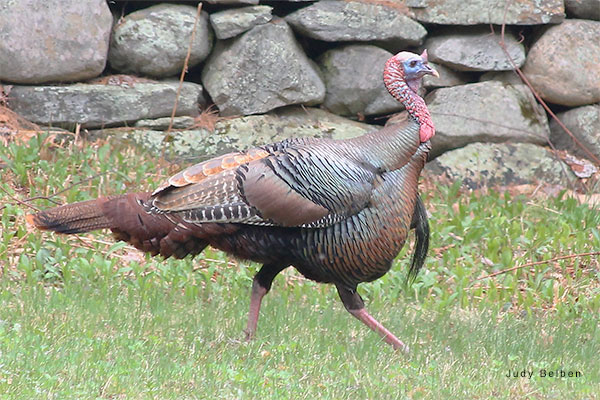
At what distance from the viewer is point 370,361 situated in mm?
4863

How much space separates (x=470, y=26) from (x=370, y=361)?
4816mm

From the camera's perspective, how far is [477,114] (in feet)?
28.6

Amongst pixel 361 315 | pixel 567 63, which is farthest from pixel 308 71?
pixel 361 315

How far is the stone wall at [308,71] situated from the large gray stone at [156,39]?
1 centimetres

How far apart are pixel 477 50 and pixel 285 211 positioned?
439cm

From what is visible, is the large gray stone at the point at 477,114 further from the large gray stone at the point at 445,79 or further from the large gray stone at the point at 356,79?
the large gray stone at the point at 356,79

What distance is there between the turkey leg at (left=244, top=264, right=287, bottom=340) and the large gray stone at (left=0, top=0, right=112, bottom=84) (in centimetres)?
331

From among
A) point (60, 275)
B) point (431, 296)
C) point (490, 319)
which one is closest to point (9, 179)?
point (60, 275)

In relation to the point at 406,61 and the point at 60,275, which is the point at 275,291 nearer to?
the point at 60,275

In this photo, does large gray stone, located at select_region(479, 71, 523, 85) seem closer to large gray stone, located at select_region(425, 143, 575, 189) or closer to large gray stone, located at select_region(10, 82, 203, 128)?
large gray stone, located at select_region(425, 143, 575, 189)

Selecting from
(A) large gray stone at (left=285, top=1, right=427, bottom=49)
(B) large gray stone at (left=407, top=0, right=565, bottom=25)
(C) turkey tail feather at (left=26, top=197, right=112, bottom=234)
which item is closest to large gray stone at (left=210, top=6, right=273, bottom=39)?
(A) large gray stone at (left=285, top=1, right=427, bottom=49)

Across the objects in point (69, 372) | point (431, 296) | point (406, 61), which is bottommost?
point (431, 296)

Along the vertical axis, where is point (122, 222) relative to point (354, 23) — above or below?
above

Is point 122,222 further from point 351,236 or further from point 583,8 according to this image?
point 583,8
